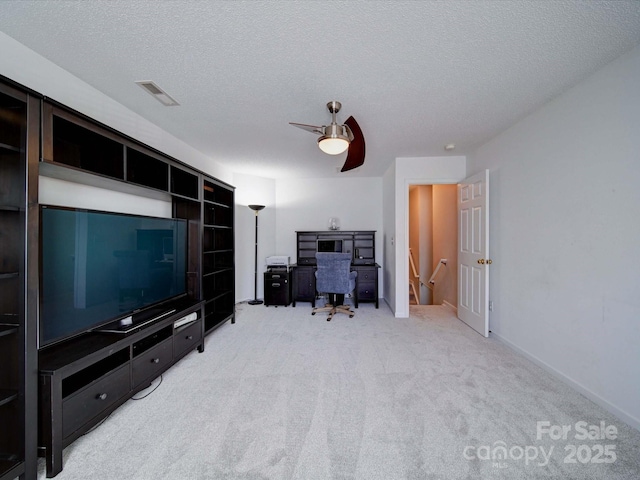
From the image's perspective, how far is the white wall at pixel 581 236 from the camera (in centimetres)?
167

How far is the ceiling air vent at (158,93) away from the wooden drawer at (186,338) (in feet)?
6.58

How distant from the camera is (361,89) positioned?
201 centimetres

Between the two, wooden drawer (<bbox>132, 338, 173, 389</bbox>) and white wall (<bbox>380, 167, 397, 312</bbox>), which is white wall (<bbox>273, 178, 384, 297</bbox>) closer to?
white wall (<bbox>380, 167, 397, 312</bbox>)

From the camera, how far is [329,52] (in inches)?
63.4

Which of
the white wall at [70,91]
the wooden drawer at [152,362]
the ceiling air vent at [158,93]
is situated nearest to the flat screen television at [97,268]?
the wooden drawer at [152,362]

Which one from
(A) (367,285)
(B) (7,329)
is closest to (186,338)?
(B) (7,329)

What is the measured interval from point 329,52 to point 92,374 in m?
2.50

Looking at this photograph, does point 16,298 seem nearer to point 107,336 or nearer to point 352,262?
point 107,336

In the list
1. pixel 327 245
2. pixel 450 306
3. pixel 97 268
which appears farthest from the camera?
pixel 327 245

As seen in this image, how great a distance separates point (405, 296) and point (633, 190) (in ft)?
8.64

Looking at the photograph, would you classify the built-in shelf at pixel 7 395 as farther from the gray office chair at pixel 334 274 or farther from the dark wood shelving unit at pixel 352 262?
the dark wood shelving unit at pixel 352 262

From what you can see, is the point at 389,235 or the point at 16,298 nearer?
the point at 16,298

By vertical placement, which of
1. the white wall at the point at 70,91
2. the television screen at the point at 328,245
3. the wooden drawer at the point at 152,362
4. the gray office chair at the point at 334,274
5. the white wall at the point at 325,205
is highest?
the white wall at the point at 70,91

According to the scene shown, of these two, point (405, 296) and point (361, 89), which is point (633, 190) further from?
point (405, 296)
